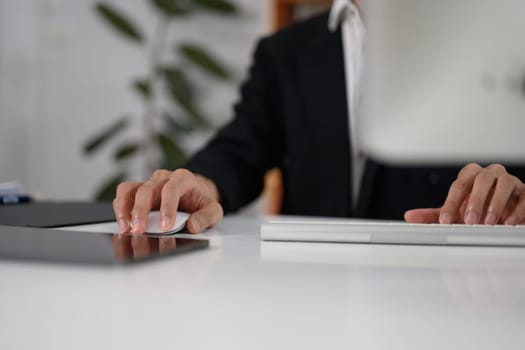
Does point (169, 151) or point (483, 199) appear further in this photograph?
point (169, 151)

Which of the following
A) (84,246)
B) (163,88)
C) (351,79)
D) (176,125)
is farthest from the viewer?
(163,88)

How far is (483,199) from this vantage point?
78cm

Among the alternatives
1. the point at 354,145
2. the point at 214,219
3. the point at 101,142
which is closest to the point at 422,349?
the point at 214,219

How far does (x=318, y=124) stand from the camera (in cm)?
156

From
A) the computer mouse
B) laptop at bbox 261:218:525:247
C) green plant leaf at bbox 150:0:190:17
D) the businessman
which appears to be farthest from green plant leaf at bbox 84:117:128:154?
laptop at bbox 261:218:525:247

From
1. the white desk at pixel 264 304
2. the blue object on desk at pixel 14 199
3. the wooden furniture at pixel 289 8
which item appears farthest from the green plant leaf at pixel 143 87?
the white desk at pixel 264 304

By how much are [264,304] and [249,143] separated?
112 centimetres

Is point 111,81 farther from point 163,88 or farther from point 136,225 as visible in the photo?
point 136,225

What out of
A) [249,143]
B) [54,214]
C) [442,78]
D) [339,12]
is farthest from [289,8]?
[442,78]

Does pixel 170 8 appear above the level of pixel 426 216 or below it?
above

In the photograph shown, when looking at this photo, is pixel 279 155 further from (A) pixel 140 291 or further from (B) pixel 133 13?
(B) pixel 133 13

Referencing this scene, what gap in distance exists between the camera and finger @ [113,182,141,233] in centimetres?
79

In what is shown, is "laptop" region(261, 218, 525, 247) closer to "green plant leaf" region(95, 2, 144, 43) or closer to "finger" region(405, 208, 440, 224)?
"finger" region(405, 208, 440, 224)

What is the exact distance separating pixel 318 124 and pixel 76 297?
1178 millimetres
